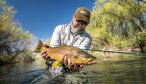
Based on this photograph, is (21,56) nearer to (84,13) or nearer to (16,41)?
(16,41)

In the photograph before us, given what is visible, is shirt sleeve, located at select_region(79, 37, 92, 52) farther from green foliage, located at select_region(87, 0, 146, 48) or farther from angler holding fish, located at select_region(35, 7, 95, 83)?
green foliage, located at select_region(87, 0, 146, 48)

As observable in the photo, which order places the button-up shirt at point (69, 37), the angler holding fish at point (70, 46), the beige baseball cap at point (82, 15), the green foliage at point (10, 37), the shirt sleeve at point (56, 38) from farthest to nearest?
the green foliage at point (10, 37), the button-up shirt at point (69, 37), the shirt sleeve at point (56, 38), the beige baseball cap at point (82, 15), the angler holding fish at point (70, 46)

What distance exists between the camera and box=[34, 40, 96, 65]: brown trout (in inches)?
227

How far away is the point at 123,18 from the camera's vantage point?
1553 inches

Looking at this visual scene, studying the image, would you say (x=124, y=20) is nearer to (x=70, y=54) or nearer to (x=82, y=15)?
(x=82, y=15)

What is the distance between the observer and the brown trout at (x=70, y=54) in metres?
5.77

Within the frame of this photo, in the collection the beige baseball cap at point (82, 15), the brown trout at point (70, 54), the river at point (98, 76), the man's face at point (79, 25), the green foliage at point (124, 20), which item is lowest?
the river at point (98, 76)

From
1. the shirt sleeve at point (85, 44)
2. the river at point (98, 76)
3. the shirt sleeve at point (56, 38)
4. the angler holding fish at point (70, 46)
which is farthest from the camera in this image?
the river at point (98, 76)

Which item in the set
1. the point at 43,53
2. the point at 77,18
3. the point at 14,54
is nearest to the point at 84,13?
the point at 77,18

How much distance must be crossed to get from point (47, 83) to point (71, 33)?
2174 mm

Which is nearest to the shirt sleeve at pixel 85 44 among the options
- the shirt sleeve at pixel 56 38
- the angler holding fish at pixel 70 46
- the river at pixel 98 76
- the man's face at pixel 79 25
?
the angler holding fish at pixel 70 46

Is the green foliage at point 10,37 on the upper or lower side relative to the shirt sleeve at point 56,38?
upper

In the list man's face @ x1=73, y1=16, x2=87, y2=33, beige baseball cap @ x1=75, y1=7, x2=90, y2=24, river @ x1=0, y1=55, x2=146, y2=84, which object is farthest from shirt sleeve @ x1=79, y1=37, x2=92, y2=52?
river @ x1=0, y1=55, x2=146, y2=84

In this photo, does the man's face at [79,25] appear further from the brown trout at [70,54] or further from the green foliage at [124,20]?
the green foliage at [124,20]
